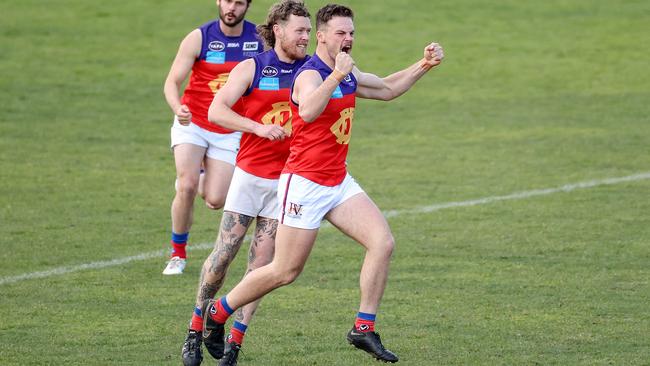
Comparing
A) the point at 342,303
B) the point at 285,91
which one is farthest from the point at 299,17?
the point at 342,303

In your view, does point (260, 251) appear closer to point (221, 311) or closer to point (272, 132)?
point (221, 311)

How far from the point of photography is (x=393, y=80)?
885 centimetres

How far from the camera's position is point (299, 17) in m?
8.43

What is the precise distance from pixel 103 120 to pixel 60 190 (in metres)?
4.89

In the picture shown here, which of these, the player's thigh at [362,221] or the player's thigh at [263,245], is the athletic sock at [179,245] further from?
the player's thigh at [362,221]

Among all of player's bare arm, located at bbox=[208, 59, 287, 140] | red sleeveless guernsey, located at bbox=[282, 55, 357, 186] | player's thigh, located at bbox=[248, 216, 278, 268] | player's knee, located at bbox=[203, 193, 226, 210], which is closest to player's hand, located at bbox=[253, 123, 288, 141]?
player's bare arm, located at bbox=[208, 59, 287, 140]

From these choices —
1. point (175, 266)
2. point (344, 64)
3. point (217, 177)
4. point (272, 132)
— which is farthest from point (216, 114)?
point (175, 266)

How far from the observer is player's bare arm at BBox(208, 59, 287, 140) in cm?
809

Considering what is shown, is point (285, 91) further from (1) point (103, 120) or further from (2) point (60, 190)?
(1) point (103, 120)

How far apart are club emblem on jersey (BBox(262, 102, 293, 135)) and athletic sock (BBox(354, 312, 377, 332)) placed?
141cm

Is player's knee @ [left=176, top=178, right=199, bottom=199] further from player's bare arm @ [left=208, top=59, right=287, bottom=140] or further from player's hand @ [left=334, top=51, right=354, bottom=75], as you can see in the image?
player's hand @ [left=334, top=51, right=354, bottom=75]

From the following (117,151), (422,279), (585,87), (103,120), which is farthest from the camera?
(585,87)

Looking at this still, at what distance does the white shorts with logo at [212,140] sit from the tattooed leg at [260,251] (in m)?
2.39

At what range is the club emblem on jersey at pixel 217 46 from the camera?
11.1 metres
